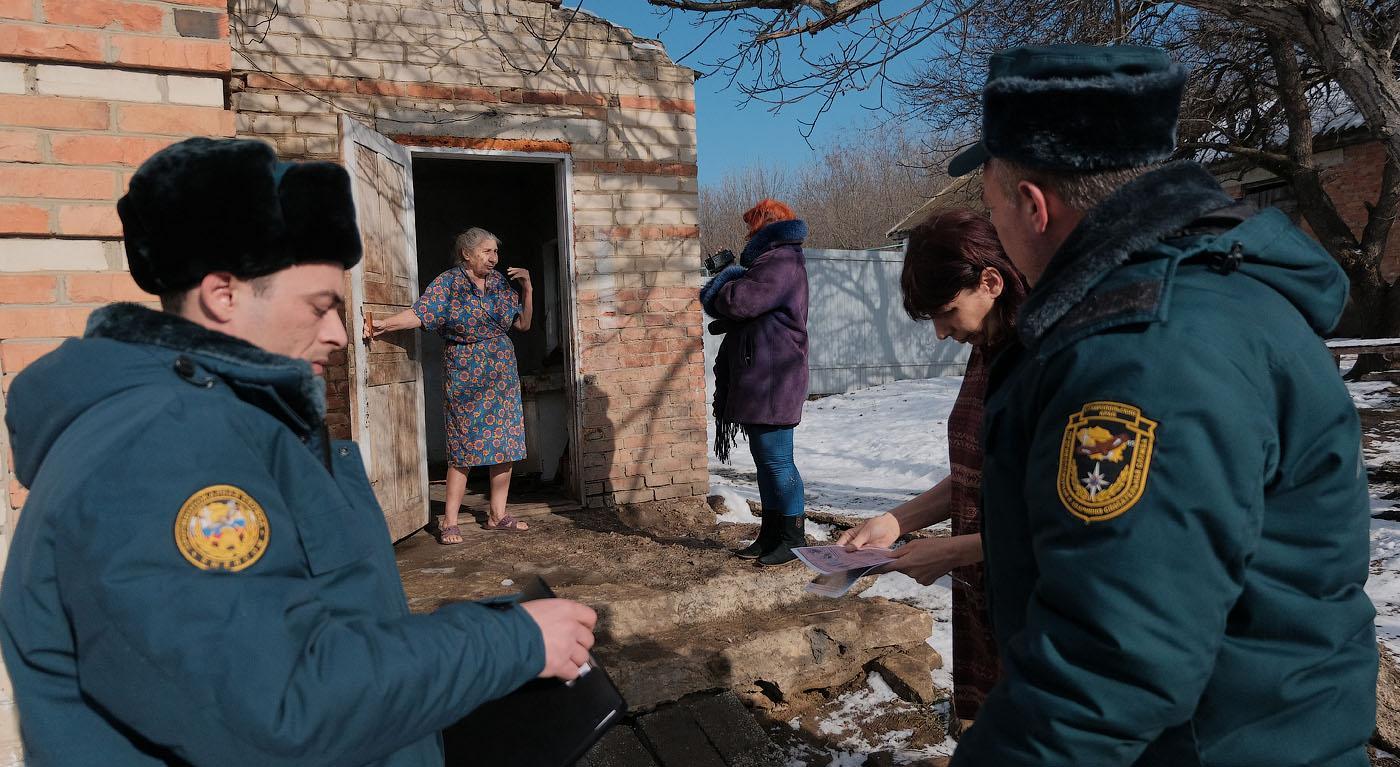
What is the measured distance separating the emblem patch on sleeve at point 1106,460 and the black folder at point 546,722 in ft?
2.38

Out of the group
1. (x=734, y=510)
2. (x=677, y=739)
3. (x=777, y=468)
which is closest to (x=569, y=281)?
(x=734, y=510)

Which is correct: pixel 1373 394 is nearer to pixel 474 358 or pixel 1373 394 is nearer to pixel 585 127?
pixel 585 127

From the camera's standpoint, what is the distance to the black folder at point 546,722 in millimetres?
1297

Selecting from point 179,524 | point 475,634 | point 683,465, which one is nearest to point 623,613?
point 683,465

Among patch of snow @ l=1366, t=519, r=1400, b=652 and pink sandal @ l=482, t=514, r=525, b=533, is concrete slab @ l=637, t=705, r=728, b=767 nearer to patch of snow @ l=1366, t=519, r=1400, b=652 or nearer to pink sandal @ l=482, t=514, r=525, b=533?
pink sandal @ l=482, t=514, r=525, b=533

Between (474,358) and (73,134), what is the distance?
2.81 m

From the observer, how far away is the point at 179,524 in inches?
37.3

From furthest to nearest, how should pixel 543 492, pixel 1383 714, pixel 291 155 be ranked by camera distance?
pixel 543 492 < pixel 291 155 < pixel 1383 714

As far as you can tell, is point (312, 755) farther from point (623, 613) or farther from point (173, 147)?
point (623, 613)

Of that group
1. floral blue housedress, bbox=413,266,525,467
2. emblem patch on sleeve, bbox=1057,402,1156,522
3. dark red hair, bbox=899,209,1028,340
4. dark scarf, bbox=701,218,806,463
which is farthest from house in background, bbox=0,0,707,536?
emblem patch on sleeve, bbox=1057,402,1156,522

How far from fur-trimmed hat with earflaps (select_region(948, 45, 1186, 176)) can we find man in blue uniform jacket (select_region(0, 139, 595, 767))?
3.10 ft

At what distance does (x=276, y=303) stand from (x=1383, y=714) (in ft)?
13.2

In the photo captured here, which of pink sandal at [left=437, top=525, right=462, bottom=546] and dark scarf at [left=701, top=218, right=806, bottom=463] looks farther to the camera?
pink sandal at [left=437, top=525, right=462, bottom=546]

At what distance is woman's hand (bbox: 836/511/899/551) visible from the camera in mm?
2152
